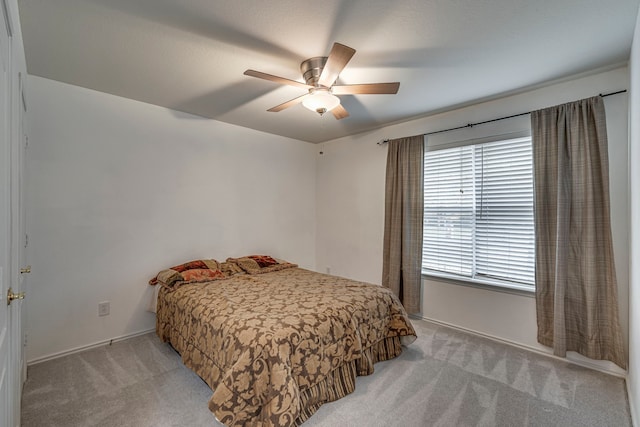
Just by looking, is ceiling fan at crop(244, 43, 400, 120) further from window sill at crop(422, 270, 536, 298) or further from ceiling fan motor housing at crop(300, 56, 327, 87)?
window sill at crop(422, 270, 536, 298)

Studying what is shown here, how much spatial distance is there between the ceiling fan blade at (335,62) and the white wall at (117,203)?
6.84 feet

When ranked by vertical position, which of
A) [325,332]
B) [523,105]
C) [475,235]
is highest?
[523,105]

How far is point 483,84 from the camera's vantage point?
2607 mm

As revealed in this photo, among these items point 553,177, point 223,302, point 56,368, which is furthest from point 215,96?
point 553,177

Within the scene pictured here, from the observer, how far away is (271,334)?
1768 millimetres

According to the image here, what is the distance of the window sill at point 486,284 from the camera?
273 cm

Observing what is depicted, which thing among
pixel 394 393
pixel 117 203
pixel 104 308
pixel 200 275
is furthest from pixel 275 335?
pixel 117 203

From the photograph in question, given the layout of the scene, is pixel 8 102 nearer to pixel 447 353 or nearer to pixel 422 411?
pixel 422 411

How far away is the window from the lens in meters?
2.77

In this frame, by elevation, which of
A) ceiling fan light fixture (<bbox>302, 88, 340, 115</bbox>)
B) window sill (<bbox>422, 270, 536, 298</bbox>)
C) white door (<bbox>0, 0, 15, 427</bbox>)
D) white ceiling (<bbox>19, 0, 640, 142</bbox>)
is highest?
white ceiling (<bbox>19, 0, 640, 142</bbox>)

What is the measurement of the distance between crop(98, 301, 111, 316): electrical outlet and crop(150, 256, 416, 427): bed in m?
0.49

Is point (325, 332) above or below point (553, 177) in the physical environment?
below

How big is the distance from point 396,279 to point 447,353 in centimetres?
106

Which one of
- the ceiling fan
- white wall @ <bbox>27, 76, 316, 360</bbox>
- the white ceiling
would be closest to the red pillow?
white wall @ <bbox>27, 76, 316, 360</bbox>
